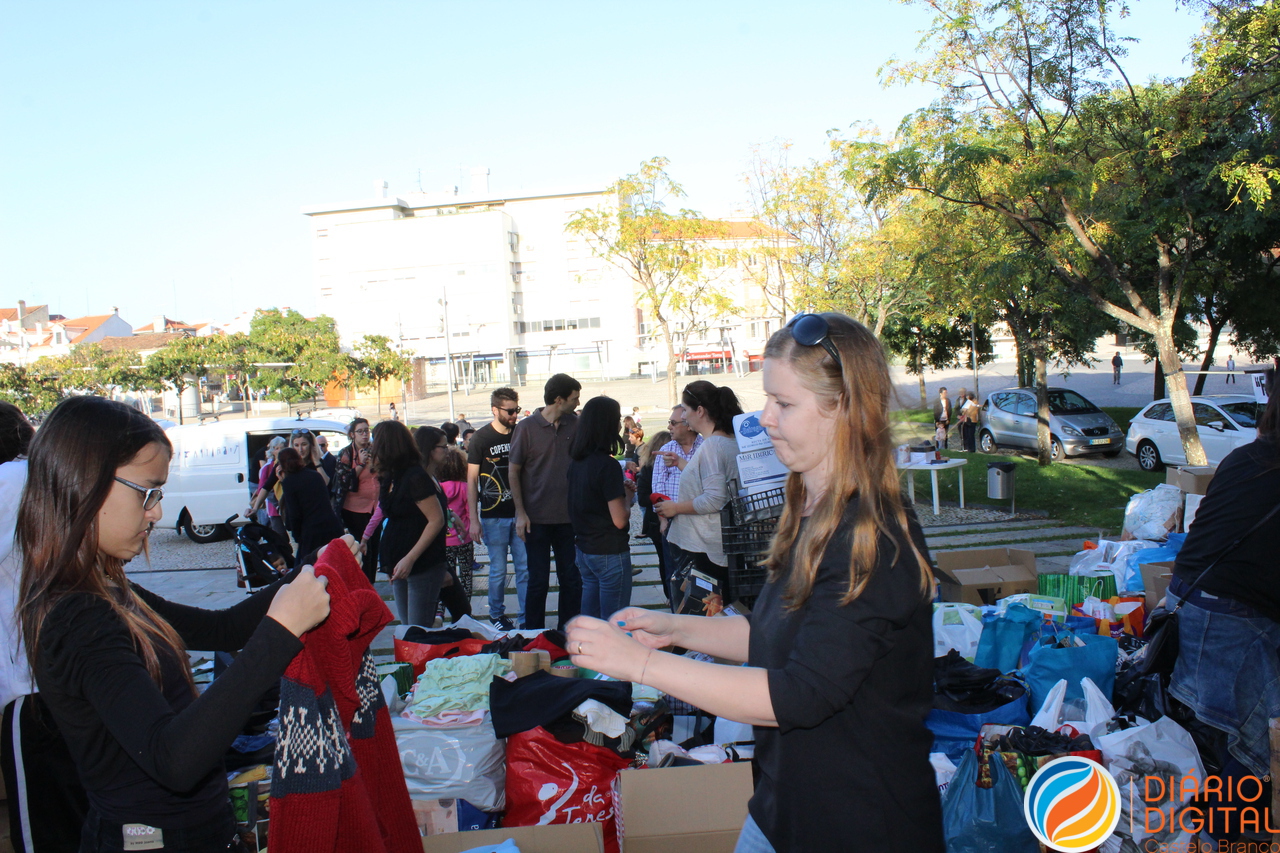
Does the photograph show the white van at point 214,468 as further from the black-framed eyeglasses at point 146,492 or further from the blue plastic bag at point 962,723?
the black-framed eyeglasses at point 146,492

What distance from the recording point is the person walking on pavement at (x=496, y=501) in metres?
6.73

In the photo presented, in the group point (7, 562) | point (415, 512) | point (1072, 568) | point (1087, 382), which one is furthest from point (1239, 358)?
point (7, 562)

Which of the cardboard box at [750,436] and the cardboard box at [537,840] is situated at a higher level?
the cardboard box at [750,436]

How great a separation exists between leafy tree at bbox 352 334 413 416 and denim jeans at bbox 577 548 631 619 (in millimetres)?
41405

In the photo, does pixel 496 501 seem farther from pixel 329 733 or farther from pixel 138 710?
pixel 138 710

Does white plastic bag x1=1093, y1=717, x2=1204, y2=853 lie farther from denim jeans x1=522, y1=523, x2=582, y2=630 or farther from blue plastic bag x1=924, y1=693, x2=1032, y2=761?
denim jeans x1=522, y1=523, x2=582, y2=630

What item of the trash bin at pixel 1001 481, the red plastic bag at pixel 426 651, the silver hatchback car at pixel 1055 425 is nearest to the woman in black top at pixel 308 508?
the red plastic bag at pixel 426 651

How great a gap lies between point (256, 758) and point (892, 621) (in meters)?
2.97

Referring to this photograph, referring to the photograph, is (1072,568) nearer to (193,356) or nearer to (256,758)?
(256,758)

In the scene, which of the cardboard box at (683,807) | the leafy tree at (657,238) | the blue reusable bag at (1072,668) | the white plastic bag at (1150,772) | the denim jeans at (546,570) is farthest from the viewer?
the leafy tree at (657,238)

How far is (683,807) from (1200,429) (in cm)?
1520

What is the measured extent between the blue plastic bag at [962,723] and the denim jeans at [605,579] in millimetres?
2427

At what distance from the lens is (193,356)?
37.8 metres

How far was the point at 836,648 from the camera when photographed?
143 cm
